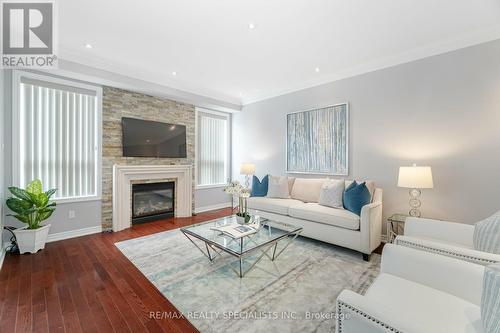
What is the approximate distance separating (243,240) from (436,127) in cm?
299

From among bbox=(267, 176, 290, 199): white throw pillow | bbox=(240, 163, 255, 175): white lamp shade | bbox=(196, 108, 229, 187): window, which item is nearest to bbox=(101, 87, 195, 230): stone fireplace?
bbox=(196, 108, 229, 187): window

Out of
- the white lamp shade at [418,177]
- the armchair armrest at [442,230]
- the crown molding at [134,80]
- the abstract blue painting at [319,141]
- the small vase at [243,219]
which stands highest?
the crown molding at [134,80]

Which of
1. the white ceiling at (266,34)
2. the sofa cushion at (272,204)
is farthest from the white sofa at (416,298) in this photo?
the white ceiling at (266,34)

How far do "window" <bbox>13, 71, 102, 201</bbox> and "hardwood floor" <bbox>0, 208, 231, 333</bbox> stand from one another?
3.51 ft

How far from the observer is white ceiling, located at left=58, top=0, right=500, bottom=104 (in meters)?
2.24

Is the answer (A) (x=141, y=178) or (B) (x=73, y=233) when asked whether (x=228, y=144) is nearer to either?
(A) (x=141, y=178)

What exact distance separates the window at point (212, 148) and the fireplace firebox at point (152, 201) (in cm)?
82

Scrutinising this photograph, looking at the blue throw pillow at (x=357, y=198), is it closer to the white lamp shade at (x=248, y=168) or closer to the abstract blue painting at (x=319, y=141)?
the abstract blue painting at (x=319, y=141)

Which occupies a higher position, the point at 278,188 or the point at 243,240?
the point at 278,188

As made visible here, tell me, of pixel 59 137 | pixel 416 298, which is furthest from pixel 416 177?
pixel 59 137

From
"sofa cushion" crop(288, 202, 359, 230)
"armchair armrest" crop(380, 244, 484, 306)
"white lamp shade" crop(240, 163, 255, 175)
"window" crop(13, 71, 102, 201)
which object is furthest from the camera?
"white lamp shade" crop(240, 163, 255, 175)

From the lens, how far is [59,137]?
346 cm

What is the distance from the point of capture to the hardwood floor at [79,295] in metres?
1.69

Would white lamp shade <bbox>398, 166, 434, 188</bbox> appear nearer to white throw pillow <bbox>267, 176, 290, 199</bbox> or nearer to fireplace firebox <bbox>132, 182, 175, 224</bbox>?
white throw pillow <bbox>267, 176, 290, 199</bbox>
